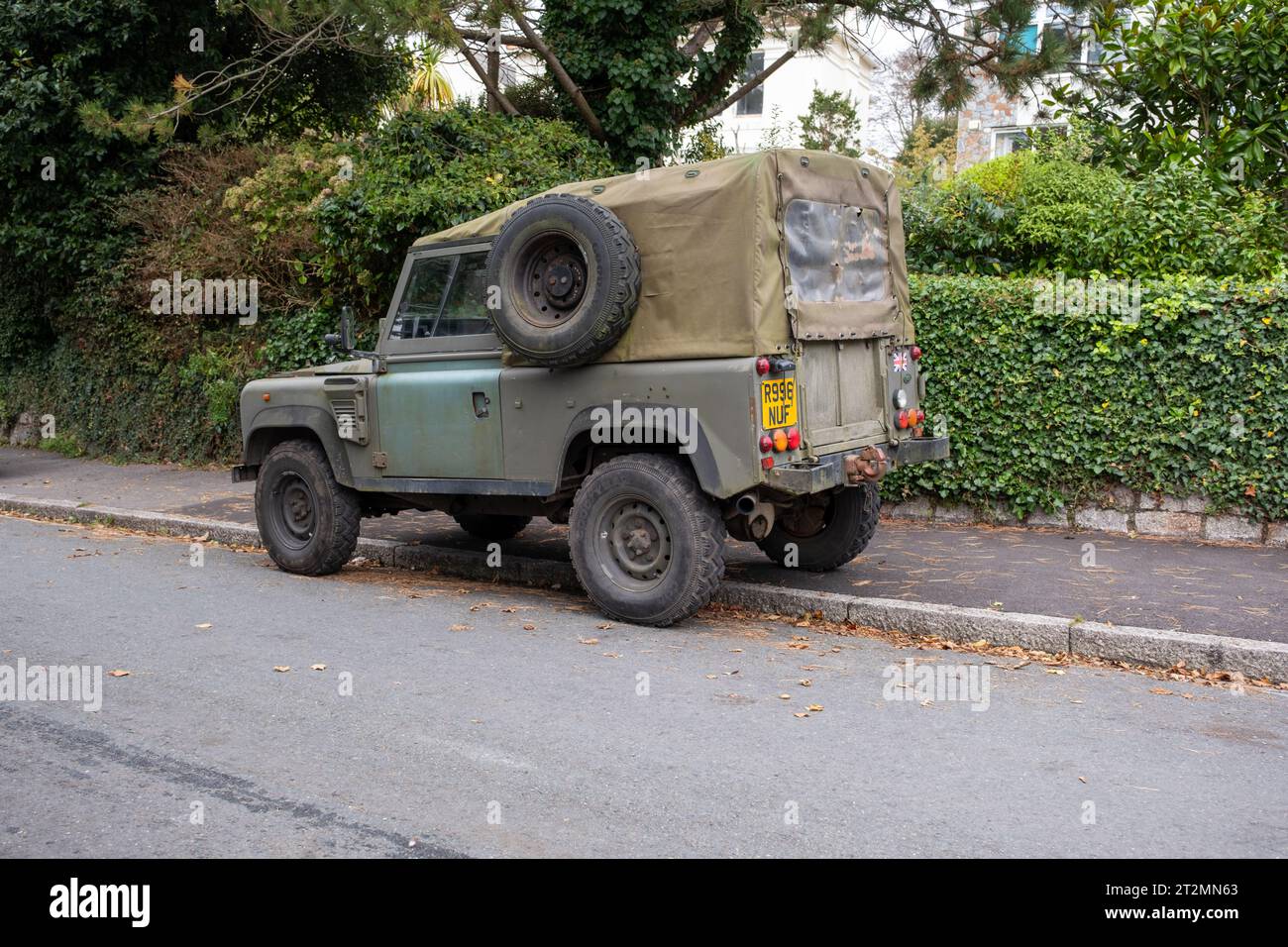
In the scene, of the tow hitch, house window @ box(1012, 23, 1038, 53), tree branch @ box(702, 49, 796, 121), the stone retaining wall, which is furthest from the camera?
tree branch @ box(702, 49, 796, 121)

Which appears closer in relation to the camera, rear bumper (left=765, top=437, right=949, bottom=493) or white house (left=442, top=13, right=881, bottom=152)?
rear bumper (left=765, top=437, right=949, bottom=493)

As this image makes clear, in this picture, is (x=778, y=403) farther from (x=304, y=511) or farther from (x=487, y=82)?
(x=487, y=82)

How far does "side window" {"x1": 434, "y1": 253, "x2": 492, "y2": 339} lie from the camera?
7730mm

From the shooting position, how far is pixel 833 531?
27.0 feet

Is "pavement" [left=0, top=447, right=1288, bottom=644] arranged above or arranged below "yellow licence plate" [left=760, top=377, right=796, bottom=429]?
below

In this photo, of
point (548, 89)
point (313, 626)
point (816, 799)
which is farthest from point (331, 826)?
point (548, 89)

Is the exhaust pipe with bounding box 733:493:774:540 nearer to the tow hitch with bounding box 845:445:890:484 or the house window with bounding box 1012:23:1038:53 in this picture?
the tow hitch with bounding box 845:445:890:484

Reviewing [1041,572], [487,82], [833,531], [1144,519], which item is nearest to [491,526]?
[833,531]

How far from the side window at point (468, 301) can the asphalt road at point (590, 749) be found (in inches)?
76.0

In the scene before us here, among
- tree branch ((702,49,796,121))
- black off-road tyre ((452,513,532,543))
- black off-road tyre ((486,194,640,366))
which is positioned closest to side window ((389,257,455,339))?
black off-road tyre ((486,194,640,366))

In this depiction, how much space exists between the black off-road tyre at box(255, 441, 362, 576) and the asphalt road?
129 cm

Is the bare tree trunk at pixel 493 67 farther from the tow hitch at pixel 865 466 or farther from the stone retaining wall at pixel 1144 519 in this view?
the tow hitch at pixel 865 466

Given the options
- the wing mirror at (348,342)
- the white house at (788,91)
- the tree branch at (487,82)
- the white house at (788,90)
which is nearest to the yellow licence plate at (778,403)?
the wing mirror at (348,342)

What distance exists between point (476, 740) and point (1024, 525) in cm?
613
